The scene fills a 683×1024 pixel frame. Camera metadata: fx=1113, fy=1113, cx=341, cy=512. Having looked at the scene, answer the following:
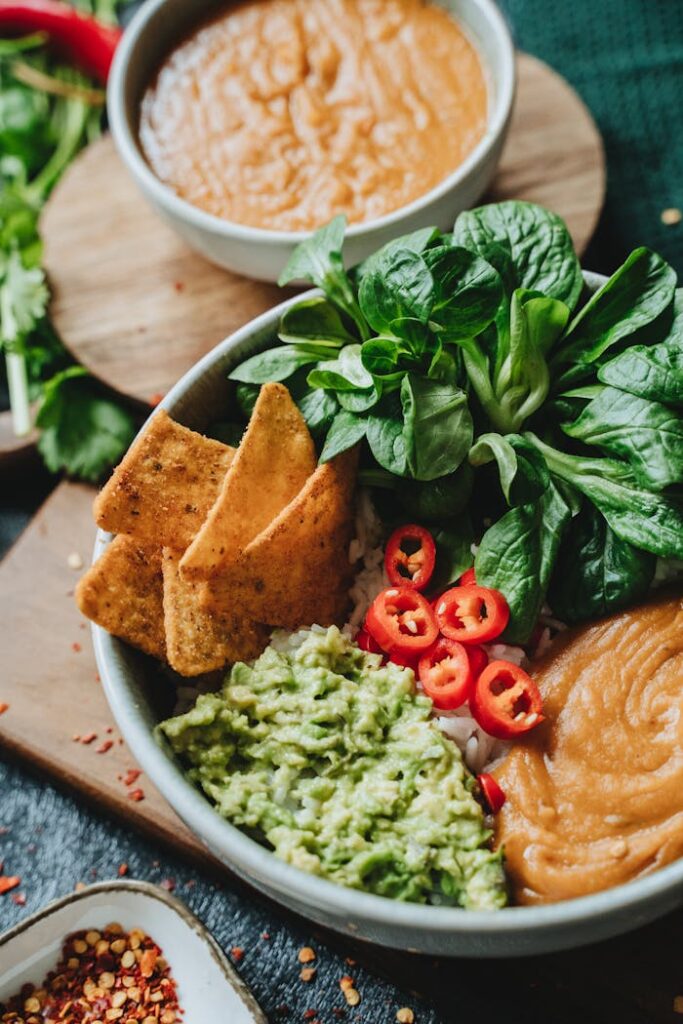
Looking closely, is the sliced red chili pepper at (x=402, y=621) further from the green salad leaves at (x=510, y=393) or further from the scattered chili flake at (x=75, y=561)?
the scattered chili flake at (x=75, y=561)

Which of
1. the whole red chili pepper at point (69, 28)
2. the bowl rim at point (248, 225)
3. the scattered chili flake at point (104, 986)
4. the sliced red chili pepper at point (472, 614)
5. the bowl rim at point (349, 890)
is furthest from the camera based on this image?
the whole red chili pepper at point (69, 28)

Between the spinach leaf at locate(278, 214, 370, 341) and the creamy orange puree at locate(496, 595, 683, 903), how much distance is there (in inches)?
35.1

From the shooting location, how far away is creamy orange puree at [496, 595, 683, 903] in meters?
2.12

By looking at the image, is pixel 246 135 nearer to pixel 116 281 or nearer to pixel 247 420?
pixel 116 281

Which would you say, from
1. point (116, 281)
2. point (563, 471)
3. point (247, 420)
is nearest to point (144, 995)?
point (247, 420)

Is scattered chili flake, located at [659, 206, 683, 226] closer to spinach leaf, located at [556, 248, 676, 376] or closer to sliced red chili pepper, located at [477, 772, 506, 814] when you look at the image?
spinach leaf, located at [556, 248, 676, 376]

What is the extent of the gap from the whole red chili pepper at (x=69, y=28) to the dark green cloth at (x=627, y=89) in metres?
1.39

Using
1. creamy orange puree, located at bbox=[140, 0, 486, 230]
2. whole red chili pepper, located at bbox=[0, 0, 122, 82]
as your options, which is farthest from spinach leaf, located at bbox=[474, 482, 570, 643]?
whole red chili pepper, located at bbox=[0, 0, 122, 82]

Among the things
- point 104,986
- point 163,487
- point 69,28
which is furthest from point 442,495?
point 69,28

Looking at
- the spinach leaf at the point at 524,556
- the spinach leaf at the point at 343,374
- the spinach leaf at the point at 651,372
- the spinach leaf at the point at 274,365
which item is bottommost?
the spinach leaf at the point at 524,556

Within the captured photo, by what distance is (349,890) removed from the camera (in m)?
2.01

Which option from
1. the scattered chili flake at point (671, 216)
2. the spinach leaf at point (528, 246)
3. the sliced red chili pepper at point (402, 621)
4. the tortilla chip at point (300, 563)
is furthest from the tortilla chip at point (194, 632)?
the scattered chili flake at point (671, 216)

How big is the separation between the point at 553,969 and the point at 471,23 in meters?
2.64

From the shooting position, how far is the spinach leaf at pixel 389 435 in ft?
7.70
